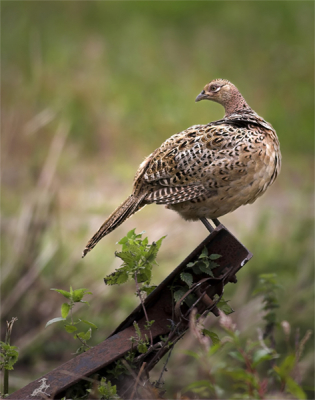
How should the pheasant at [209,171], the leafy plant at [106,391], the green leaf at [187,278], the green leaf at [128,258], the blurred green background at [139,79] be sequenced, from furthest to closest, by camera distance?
the blurred green background at [139,79]
the pheasant at [209,171]
the green leaf at [128,258]
the green leaf at [187,278]
the leafy plant at [106,391]

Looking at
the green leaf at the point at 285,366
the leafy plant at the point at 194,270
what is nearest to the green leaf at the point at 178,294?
the leafy plant at the point at 194,270

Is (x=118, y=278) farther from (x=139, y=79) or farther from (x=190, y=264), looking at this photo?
(x=139, y=79)

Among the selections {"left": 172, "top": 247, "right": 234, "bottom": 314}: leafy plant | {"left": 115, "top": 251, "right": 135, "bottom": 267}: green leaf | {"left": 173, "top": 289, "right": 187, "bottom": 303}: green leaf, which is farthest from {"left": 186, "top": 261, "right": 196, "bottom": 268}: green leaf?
{"left": 115, "top": 251, "right": 135, "bottom": 267}: green leaf

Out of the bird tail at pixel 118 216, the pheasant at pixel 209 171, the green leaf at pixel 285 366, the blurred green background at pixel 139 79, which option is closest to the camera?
the green leaf at pixel 285 366

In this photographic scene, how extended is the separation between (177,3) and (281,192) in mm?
3426

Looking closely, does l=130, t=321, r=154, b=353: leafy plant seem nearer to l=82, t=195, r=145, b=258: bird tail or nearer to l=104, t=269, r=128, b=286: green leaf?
l=104, t=269, r=128, b=286: green leaf

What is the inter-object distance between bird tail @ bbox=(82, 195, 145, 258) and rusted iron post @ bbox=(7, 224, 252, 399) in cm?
71

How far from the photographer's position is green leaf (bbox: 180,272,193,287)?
202 cm

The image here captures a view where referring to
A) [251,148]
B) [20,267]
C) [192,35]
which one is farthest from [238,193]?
[192,35]

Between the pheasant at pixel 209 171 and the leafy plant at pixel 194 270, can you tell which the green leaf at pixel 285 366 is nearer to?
the leafy plant at pixel 194 270

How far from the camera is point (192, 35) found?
8.98m

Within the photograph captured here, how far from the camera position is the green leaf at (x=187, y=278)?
202 cm

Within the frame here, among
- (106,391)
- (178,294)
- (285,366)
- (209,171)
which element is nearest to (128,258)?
(178,294)

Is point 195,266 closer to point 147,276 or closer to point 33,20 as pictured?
point 147,276
